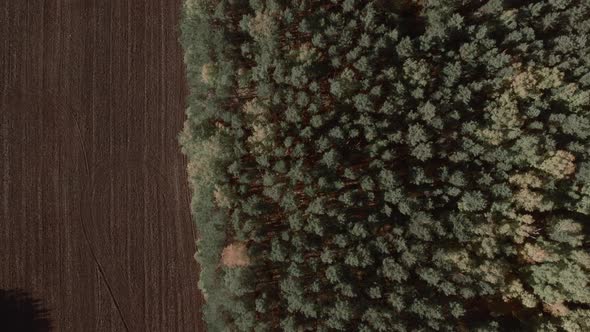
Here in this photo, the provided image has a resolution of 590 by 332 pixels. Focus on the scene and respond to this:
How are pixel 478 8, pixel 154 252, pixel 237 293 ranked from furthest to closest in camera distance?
pixel 154 252 → pixel 478 8 → pixel 237 293

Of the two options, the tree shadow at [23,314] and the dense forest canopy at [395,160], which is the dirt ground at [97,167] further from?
the dense forest canopy at [395,160]

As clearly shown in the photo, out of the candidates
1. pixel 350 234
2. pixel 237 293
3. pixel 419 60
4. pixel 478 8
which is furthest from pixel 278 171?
pixel 478 8

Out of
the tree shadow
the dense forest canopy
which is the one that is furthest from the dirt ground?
the dense forest canopy

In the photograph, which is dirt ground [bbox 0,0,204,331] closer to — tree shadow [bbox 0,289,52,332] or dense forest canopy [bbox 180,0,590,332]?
tree shadow [bbox 0,289,52,332]

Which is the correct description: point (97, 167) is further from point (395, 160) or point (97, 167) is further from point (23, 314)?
point (395, 160)

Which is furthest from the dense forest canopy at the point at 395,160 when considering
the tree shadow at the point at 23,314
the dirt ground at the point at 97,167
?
the tree shadow at the point at 23,314

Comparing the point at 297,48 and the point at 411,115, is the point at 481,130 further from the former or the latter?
the point at 297,48
